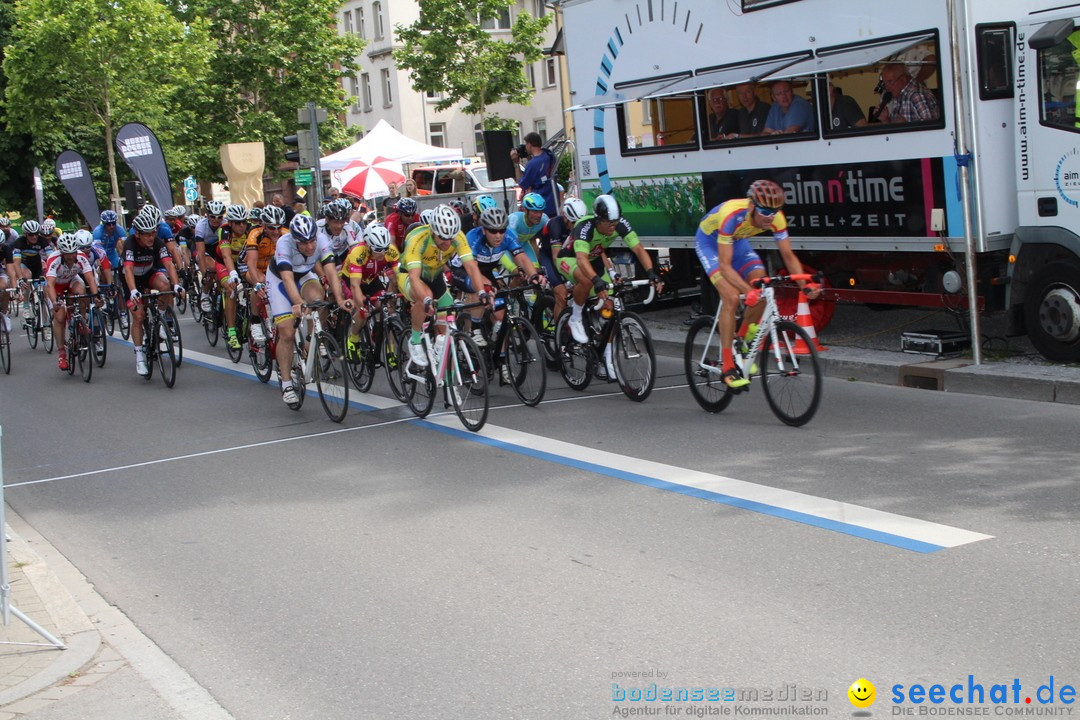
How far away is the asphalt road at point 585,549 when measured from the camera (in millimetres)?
4637

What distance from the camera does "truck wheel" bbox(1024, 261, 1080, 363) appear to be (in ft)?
32.9

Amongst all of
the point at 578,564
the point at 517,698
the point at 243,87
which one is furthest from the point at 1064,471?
the point at 243,87

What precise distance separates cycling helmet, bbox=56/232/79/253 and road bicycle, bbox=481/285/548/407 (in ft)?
23.8

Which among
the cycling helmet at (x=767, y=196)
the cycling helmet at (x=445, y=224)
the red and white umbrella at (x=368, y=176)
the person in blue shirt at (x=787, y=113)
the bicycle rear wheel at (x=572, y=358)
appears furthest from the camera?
the red and white umbrella at (x=368, y=176)

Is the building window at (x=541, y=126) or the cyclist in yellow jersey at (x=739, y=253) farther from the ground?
the building window at (x=541, y=126)

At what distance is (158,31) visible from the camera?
128 feet

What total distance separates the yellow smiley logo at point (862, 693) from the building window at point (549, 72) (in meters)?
53.6

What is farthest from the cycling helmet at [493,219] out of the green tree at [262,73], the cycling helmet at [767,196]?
the green tree at [262,73]

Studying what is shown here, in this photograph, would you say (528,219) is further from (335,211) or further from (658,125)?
(658,125)

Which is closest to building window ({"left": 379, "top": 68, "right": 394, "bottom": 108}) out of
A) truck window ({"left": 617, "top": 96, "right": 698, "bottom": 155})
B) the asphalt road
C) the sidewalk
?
truck window ({"left": 617, "top": 96, "right": 698, "bottom": 155})

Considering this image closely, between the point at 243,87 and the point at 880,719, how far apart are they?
50.4m

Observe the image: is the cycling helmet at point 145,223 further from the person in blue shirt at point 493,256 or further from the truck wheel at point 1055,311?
the truck wheel at point 1055,311

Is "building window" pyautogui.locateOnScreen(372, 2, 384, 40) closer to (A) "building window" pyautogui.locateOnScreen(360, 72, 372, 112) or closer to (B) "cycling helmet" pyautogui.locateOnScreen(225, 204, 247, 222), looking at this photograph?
(A) "building window" pyautogui.locateOnScreen(360, 72, 372, 112)

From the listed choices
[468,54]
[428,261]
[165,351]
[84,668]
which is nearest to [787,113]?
[428,261]
